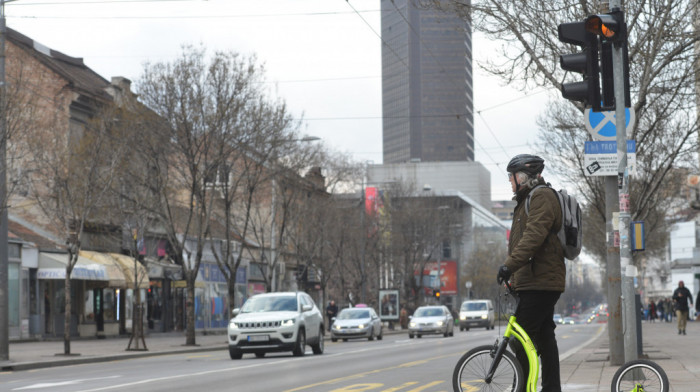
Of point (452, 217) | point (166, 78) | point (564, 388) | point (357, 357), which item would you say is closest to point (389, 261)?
point (452, 217)

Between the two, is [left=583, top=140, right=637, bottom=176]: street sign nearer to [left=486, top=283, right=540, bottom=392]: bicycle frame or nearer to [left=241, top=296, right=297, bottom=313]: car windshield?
[left=486, top=283, right=540, bottom=392]: bicycle frame

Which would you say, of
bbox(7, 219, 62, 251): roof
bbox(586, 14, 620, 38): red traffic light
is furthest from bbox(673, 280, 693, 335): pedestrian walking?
bbox(586, 14, 620, 38): red traffic light

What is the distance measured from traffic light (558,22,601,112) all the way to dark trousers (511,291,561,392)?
3016 mm

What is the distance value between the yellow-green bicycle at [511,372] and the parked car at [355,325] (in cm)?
3300

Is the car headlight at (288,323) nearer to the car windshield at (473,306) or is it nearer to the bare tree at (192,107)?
the bare tree at (192,107)

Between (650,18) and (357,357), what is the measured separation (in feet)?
31.5

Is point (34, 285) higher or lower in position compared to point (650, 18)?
lower

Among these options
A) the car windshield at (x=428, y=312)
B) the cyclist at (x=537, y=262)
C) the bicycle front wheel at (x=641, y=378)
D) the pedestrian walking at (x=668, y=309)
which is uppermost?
the cyclist at (x=537, y=262)

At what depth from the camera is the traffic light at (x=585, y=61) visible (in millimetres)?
10414

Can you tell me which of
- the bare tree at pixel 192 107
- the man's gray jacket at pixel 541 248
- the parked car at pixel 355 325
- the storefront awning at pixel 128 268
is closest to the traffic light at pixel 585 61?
the man's gray jacket at pixel 541 248

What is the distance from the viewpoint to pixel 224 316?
5691 centimetres

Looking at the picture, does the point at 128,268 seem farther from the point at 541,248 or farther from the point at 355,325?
the point at 541,248

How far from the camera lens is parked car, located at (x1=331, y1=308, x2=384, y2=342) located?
4131 cm

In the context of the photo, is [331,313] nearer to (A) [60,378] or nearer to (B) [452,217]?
(B) [452,217]
